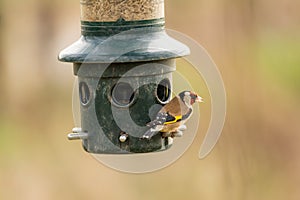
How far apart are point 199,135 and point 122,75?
2890 mm

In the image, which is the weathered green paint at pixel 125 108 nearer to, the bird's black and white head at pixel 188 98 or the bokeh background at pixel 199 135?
the bird's black and white head at pixel 188 98

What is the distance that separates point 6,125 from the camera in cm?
→ 804

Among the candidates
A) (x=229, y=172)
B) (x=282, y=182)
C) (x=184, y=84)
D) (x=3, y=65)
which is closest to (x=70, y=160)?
(x=3, y=65)

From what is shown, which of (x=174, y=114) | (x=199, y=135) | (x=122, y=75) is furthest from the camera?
(x=199, y=135)

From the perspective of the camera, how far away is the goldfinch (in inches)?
140

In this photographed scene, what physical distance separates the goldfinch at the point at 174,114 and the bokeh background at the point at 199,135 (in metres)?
1.67

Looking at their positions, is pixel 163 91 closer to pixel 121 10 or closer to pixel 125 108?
pixel 125 108

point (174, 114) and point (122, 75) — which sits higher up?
point (122, 75)

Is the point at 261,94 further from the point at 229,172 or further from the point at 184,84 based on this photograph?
the point at 184,84

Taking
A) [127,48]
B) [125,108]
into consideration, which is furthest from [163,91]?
[127,48]

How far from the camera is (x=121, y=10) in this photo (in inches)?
145

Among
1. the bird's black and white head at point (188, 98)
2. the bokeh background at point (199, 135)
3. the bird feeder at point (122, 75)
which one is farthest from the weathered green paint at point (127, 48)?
the bokeh background at point (199, 135)

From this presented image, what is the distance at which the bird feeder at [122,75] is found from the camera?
365 centimetres

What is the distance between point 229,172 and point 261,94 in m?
1.18
